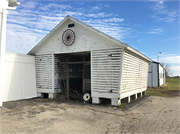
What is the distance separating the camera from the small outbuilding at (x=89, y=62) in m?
8.98

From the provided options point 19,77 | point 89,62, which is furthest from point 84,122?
point 19,77

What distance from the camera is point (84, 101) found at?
9953 millimetres

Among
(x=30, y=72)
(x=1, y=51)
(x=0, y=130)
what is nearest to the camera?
(x=0, y=130)

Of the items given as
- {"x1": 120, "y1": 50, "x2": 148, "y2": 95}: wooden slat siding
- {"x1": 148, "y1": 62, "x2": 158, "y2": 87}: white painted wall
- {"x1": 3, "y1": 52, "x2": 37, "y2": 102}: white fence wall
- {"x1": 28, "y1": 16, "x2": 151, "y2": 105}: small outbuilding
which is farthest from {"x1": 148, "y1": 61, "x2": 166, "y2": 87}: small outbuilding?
{"x1": 3, "y1": 52, "x2": 37, "y2": 102}: white fence wall

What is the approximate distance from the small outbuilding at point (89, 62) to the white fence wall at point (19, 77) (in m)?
0.54

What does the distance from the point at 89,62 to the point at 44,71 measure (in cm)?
386

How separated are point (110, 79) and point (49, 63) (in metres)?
5.17

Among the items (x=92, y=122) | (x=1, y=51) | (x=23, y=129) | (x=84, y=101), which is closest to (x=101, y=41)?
(x=84, y=101)

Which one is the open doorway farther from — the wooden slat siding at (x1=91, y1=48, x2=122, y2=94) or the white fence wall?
the white fence wall

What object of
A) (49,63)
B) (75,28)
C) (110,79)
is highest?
(75,28)

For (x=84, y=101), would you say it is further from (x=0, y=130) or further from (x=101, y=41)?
(x=0, y=130)

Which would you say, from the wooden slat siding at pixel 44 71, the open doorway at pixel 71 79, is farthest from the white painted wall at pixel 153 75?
the wooden slat siding at pixel 44 71

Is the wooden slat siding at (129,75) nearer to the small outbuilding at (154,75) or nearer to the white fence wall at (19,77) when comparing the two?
the white fence wall at (19,77)

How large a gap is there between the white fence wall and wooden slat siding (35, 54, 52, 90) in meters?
0.32
